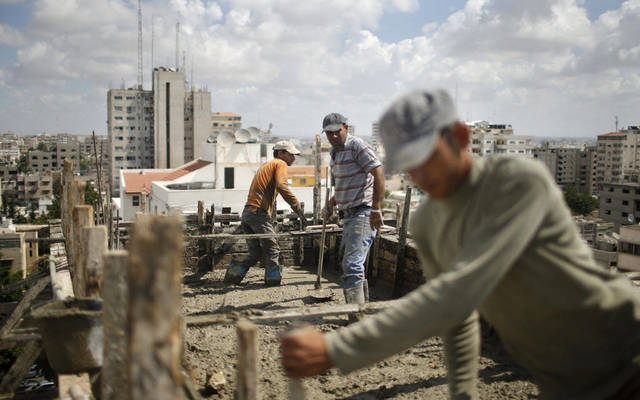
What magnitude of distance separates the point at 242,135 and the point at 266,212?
115ft

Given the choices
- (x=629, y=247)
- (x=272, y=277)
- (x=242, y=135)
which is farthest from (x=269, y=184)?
(x=242, y=135)

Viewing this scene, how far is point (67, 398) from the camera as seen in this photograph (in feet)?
9.94

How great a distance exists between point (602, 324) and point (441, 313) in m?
0.58

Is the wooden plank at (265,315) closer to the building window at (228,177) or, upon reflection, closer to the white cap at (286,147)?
the white cap at (286,147)

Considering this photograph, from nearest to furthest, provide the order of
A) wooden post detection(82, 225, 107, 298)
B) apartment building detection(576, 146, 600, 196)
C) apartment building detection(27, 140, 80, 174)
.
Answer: wooden post detection(82, 225, 107, 298) < apartment building detection(576, 146, 600, 196) < apartment building detection(27, 140, 80, 174)

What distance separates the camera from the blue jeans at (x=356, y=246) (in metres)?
5.68

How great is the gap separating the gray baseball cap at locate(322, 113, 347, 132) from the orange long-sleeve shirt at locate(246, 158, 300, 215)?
200cm

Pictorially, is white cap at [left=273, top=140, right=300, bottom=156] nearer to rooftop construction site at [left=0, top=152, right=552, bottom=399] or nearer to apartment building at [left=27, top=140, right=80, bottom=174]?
rooftop construction site at [left=0, top=152, right=552, bottom=399]

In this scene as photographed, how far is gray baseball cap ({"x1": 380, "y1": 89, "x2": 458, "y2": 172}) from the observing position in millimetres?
1646

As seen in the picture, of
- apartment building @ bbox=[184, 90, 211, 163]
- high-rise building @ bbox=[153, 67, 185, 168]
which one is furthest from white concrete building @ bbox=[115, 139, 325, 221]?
apartment building @ bbox=[184, 90, 211, 163]

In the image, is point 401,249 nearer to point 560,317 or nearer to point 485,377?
point 485,377

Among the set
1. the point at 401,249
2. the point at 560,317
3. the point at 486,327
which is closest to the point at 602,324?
the point at 560,317

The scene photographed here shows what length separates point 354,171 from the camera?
19.2ft

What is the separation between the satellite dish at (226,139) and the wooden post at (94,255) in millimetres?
37996
